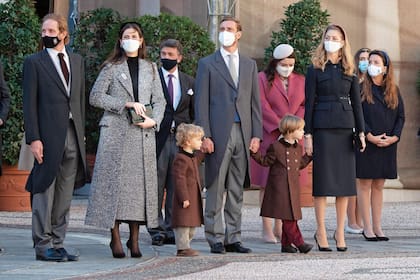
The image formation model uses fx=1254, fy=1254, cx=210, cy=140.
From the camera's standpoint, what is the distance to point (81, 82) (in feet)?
33.6

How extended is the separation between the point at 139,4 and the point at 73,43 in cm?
151

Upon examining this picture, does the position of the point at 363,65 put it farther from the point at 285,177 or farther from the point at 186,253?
the point at 186,253

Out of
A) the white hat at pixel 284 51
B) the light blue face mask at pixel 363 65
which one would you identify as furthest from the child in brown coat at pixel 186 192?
the light blue face mask at pixel 363 65

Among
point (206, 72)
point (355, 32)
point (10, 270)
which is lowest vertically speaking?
point (10, 270)

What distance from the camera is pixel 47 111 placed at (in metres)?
9.98

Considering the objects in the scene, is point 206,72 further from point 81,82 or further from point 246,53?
point 246,53

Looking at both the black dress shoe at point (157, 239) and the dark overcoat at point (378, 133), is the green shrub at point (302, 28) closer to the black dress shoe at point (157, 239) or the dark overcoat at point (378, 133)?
the dark overcoat at point (378, 133)

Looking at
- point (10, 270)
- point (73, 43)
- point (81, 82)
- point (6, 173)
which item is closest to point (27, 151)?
point (81, 82)

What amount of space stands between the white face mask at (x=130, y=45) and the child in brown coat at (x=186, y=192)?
76 cm

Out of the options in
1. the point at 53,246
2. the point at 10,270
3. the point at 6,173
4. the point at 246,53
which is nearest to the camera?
the point at 10,270

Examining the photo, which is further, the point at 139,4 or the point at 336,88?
the point at 139,4

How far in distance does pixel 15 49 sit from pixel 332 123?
556 cm

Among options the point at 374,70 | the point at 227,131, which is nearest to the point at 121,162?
the point at 227,131

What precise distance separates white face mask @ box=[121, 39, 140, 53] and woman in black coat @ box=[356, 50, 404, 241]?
295 cm
